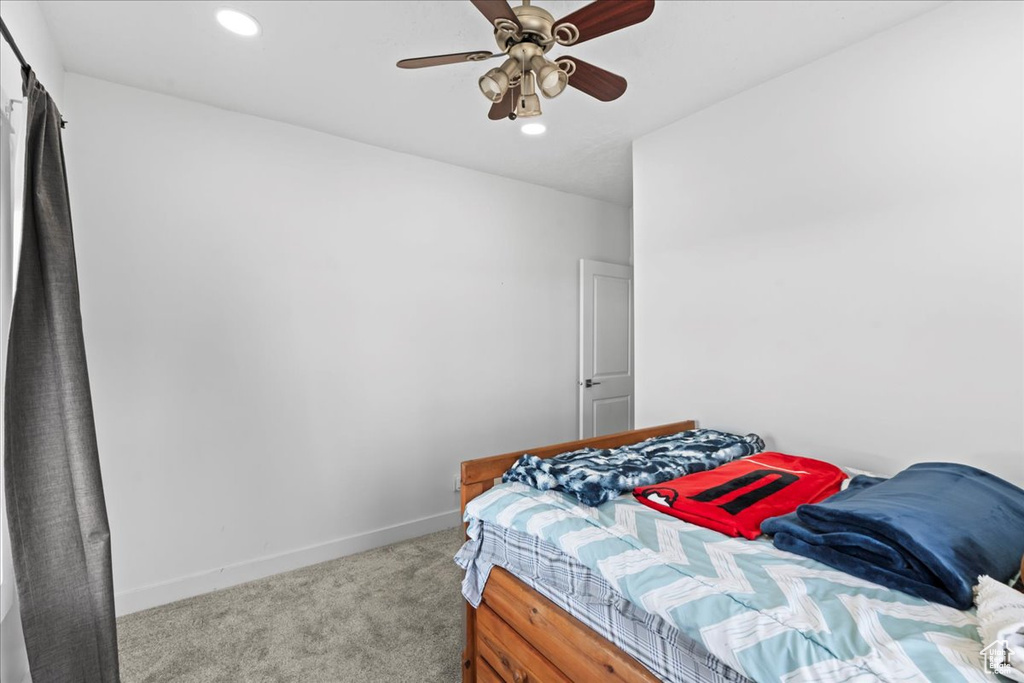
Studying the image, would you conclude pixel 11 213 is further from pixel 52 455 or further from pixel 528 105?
pixel 528 105

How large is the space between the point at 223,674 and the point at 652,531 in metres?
1.77

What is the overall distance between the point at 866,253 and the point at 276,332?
113 inches

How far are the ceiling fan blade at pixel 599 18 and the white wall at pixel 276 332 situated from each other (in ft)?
6.34

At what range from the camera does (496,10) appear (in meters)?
1.28

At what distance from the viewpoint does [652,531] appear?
1.40m

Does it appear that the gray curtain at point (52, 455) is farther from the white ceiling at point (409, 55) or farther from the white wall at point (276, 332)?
the white wall at point (276, 332)

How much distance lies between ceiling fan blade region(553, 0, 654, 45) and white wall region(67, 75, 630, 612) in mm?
1932

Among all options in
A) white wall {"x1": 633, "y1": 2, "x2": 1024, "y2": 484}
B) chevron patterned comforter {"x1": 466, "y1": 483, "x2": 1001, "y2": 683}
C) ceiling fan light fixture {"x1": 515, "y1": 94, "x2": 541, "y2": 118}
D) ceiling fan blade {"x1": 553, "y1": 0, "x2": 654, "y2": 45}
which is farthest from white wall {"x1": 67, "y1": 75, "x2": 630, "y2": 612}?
ceiling fan blade {"x1": 553, "y1": 0, "x2": 654, "y2": 45}

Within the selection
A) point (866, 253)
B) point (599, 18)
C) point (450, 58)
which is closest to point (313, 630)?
point (450, 58)

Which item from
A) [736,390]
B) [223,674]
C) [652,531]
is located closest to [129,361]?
[223,674]

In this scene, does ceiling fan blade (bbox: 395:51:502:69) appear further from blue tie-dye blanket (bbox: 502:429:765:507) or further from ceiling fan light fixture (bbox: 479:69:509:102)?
blue tie-dye blanket (bbox: 502:429:765:507)

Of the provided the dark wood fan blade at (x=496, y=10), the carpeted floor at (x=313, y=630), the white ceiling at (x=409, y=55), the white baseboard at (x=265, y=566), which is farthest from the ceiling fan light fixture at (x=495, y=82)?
the white baseboard at (x=265, y=566)

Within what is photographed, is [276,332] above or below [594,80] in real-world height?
below

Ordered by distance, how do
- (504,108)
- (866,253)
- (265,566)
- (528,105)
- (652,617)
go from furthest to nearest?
(265,566), (866,253), (504,108), (528,105), (652,617)
